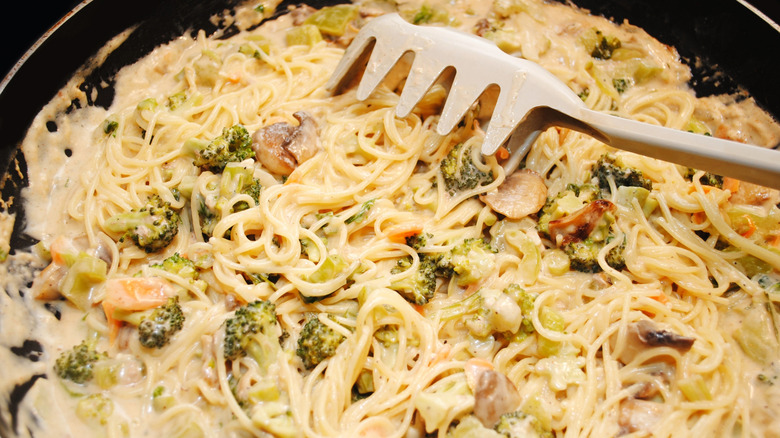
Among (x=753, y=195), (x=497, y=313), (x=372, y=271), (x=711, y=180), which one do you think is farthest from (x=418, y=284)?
(x=753, y=195)

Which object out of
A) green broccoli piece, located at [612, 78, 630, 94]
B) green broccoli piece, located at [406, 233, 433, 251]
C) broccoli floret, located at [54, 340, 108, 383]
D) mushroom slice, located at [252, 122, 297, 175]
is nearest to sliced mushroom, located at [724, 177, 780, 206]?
green broccoli piece, located at [612, 78, 630, 94]

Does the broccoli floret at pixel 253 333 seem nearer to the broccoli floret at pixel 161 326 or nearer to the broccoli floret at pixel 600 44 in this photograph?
the broccoli floret at pixel 161 326

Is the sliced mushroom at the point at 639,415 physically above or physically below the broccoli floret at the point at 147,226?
below

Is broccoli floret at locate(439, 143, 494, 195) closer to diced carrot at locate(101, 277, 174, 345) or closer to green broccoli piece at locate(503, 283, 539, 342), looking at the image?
green broccoli piece at locate(503, 283, 539, 342)

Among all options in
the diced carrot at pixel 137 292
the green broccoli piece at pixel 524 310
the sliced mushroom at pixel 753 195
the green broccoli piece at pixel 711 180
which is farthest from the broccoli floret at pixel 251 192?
the sliced mushroom at pixel 753 195

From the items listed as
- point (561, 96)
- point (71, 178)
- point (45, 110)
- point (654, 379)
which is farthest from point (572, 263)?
point (45, 110)

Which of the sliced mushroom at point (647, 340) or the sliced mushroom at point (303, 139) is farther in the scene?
the sliced mushroom at point (303, 139)

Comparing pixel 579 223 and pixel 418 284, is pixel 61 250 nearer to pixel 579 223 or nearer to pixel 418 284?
pixel 418 284
